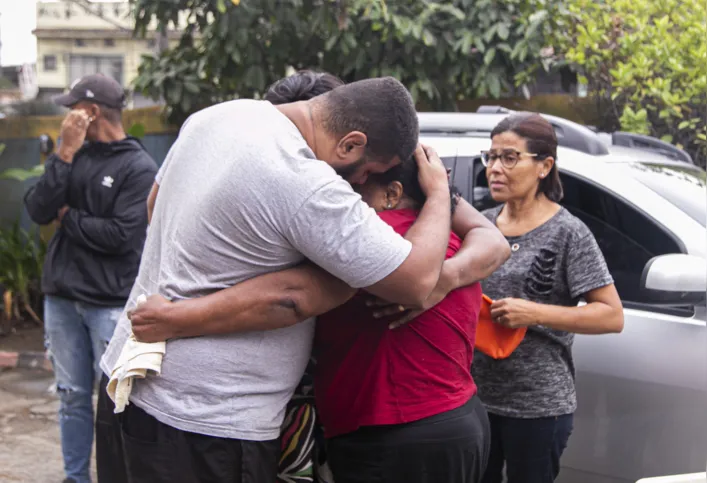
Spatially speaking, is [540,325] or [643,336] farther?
[643,336]

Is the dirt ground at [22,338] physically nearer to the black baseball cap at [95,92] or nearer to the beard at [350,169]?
the black baseball cap at [95,92]

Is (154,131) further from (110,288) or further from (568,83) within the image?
(110,288)

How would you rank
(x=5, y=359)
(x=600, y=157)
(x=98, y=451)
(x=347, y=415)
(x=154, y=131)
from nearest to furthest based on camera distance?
1. (x=347, y=415)
2. (x=98, y=451)
3. (x=600, y=157)
4. (x=5, y=359)
5. (x=154, y=131)

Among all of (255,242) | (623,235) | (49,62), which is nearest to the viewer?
(255,242)

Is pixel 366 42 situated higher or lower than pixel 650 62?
lower

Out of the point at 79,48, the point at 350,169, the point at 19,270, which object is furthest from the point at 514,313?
the point at 79,48

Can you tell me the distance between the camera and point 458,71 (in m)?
7.84

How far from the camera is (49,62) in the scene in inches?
1234

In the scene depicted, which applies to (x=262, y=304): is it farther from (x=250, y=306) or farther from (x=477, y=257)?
(x=477, y=257)

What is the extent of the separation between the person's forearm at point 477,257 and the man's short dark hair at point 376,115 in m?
0.35

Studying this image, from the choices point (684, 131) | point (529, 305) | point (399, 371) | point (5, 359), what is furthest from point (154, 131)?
point (399, 371)

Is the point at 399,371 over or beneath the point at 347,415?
over

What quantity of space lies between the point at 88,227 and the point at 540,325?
2146 mm

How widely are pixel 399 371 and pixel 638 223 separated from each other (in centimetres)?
200
